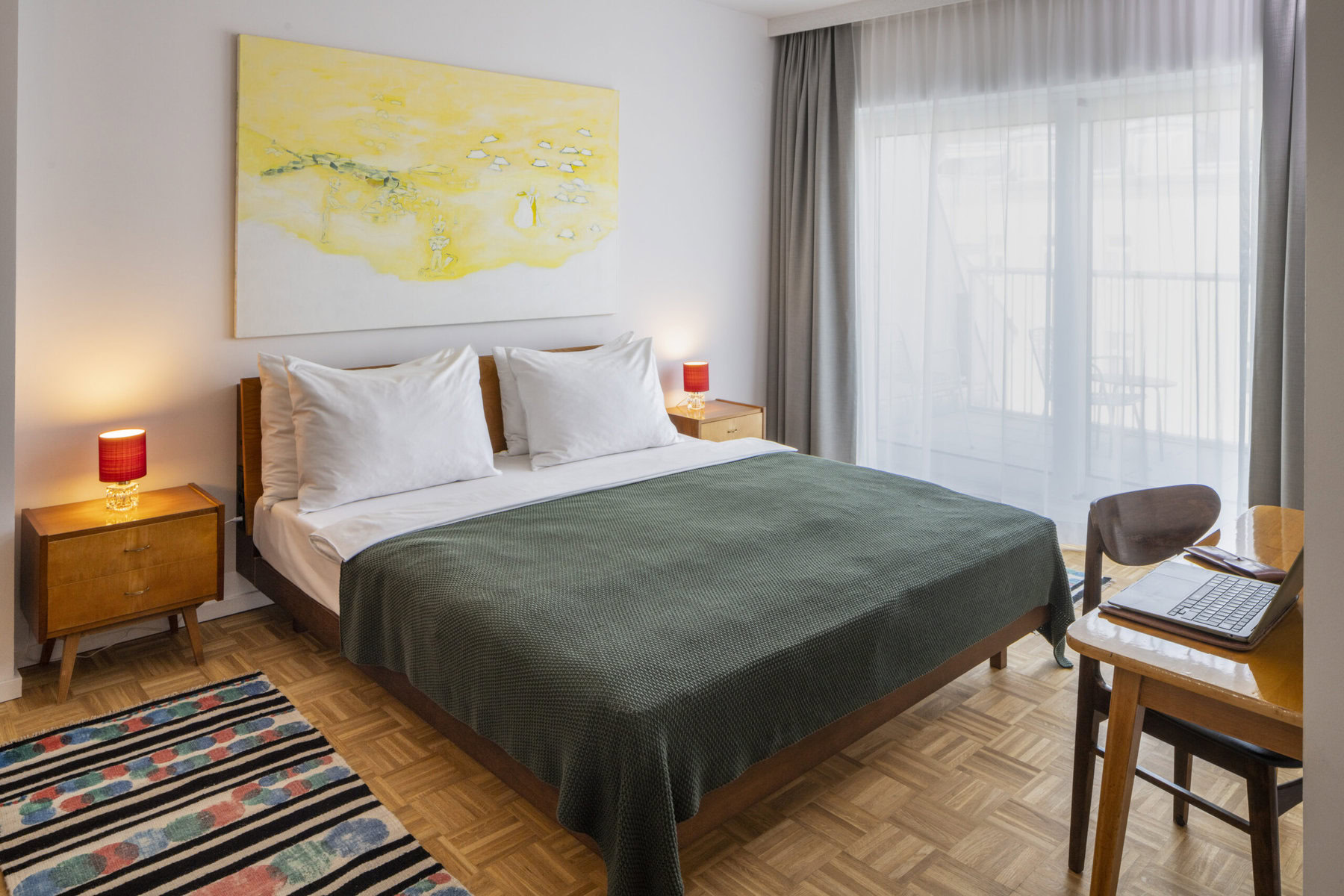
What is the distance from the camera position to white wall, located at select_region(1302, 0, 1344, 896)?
104cm

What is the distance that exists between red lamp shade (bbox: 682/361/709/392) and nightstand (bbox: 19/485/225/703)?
2.28m

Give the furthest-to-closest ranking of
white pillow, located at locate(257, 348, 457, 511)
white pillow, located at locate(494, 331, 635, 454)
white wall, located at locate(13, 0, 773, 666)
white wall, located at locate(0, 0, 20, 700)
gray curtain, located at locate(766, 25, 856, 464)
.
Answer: gray curtain, located at locate(766, 25, 856, 464)
white pillow, located at locate(494, 331, 635, 454)
white pillow, located at locate(257, 348, 457, 511)
white wall, located at locate(13, 0, 773, 666)
white wall, located at locate(0, 0, 20, 700)

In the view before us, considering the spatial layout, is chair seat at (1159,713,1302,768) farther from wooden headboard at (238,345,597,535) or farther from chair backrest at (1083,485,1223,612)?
wooden headboard at (238,345,597,535)

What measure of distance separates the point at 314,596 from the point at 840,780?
5.55 ft

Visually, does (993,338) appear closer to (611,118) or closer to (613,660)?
(611,118)

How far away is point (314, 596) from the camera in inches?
115

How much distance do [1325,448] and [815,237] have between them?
13.1ft

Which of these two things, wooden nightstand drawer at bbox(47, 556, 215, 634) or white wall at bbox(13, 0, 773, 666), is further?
white wall at bbox(13, 0, 773, 666)

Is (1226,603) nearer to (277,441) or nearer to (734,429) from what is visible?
(277,441)

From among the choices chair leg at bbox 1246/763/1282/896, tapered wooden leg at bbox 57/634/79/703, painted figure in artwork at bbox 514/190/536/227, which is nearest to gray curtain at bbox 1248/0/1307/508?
chair leg at bbox 1246/763/1282/896

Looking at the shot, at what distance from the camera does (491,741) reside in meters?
2.13

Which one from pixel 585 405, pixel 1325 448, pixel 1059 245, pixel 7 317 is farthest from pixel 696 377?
pixel 1325 448

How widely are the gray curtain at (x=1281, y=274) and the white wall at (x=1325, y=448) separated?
2.72 metres

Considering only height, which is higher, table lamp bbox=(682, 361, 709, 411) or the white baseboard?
table lamp bbox=(682, 361, 709, 411)
